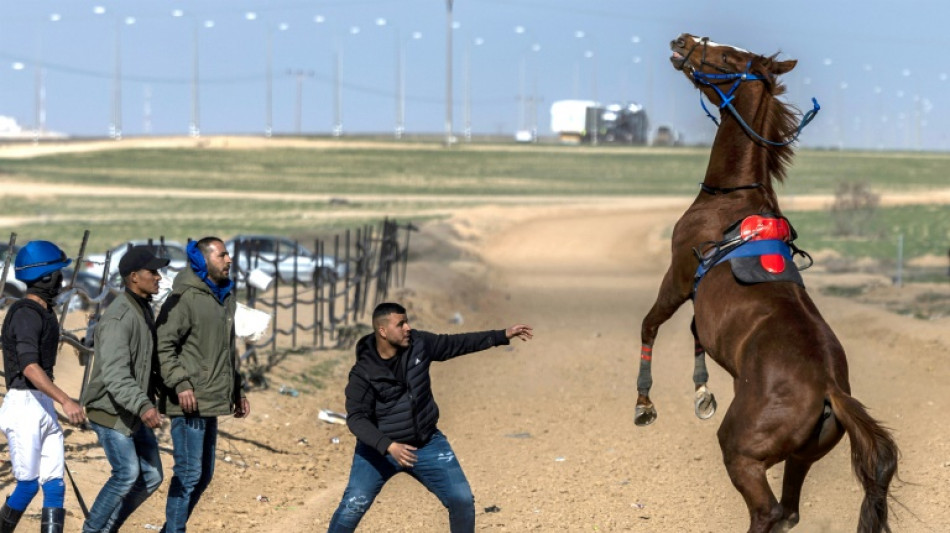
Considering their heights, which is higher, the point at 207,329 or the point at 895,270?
the point at 207,329

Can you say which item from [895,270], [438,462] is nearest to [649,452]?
[438,462]

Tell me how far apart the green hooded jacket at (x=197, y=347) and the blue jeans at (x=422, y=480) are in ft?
3.09

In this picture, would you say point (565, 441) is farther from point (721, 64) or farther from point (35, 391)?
point (35, 391)

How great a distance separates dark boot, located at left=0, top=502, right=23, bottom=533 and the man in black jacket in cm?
169

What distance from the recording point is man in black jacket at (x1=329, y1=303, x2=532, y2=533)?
7.14m

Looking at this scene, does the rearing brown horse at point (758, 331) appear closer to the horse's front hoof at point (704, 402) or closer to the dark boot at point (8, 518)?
the horse's front hoof at point (704, 402)

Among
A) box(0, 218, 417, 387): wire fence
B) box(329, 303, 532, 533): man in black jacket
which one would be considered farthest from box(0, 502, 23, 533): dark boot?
box(0, 218, 417, 387): wire fence

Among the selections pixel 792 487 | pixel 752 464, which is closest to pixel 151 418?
pixel 752 464

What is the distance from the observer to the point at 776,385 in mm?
6910

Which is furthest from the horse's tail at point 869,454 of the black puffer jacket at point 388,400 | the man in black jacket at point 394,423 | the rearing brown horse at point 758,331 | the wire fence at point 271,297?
the wire fence at point 271,297

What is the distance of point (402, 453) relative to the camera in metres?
7.06

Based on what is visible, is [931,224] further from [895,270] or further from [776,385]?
[776,385]

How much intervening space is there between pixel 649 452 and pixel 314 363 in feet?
20.5

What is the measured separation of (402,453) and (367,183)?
79.8 metres
